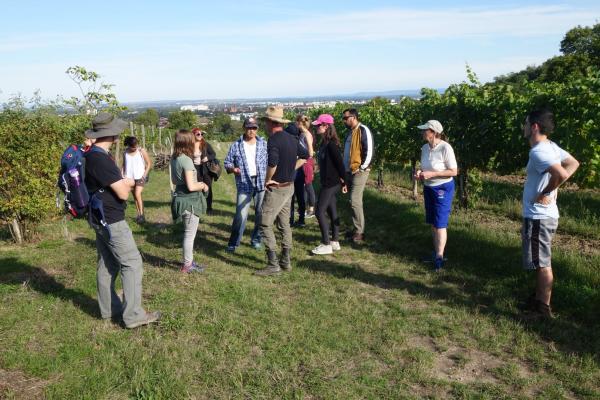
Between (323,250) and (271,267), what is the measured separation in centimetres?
104

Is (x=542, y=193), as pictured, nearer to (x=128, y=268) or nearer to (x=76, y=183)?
(x=128, y=268)

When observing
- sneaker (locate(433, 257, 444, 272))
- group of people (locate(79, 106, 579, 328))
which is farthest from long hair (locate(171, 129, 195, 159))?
sneaker (locate(433, 257, 444, 272))

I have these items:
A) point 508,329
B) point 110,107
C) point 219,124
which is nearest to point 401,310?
point 508,329

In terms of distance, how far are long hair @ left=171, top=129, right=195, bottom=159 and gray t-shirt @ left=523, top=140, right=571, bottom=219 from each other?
11.1 feet

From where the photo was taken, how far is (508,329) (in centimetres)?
383

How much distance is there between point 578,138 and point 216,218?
6.04 meters

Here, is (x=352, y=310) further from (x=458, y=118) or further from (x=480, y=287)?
(x=458, y=118)

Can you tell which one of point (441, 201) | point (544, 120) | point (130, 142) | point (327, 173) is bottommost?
point (441, 201)

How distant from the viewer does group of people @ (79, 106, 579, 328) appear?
3686 millimetres

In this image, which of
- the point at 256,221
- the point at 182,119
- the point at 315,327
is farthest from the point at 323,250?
the point at 182,119

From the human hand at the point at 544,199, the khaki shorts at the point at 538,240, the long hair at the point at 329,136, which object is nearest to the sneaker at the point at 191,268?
→ the long hair at the point at 329,136

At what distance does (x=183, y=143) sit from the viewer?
16.2ft

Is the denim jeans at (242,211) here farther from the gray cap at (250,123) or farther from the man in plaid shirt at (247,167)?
the gray cap at (250,123)

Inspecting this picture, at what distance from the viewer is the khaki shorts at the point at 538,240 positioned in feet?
12.6
